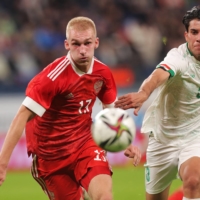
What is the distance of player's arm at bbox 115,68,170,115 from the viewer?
17.1ft

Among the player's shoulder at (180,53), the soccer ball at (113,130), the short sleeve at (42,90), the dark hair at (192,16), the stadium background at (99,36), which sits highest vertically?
the stadium background at (99,36)

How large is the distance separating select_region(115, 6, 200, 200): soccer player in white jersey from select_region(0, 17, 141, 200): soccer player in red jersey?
1.68 ft

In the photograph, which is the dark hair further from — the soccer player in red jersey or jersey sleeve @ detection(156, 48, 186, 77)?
the soccer player in red jersey

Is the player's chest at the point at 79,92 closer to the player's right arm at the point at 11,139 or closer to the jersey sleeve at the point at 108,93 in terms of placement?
the jersey sleeve at the point at 108,93

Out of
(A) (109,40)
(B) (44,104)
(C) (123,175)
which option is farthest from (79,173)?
(A) (109,40)

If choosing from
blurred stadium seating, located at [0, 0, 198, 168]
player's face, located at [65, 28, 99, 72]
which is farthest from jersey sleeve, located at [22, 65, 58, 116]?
blurred stadium seating, located at [0, 0, 198, 168]

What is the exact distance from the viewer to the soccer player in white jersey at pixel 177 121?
5.97m

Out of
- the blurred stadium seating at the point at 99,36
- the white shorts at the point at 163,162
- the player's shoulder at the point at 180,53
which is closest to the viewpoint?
the player's shoulder at the point at 180,53

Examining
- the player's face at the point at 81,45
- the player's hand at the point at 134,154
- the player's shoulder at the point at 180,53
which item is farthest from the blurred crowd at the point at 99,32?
the player's hand at the point at 134,154

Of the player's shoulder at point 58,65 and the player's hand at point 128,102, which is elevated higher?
the player's shoulder at point 58,65

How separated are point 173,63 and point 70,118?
1162 millimetres

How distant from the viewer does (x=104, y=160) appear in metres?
6.23

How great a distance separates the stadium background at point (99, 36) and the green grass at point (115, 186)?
485mm

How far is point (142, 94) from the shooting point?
5359 millimetres
